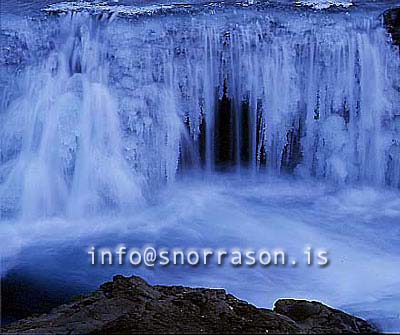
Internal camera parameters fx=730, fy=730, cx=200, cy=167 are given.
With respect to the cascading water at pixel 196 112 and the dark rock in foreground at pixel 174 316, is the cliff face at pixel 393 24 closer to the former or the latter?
the cascading water at pixel 196 112

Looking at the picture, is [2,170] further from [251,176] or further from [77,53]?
[251,176]

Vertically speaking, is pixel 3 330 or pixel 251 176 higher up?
pixel 251 176

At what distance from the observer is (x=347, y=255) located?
600 cm

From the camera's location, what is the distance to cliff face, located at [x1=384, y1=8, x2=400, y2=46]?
7109 millimetres

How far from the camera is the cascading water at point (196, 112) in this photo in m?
6.82

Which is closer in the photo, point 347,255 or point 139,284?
point 139,284

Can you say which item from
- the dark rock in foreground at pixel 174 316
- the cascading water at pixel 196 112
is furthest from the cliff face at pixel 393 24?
the dark rock in foreground at pixel 174 316

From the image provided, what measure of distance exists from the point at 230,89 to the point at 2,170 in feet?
7.69

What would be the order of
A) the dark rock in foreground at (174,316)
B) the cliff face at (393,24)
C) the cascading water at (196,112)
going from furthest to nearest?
the cliff face at (393,24) < the cascading water at (196,112) < the dark rock in foreground at (174,316)

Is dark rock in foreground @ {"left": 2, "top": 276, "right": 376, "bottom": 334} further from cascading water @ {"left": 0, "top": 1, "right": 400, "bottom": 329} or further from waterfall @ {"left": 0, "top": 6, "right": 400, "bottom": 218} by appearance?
waterfall @ {"left": 0, "top": 6, "right": 400, "bottom": 218}

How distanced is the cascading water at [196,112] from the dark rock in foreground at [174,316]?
6.90 feet

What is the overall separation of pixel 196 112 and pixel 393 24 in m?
2.11

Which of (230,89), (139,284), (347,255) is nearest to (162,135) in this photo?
(230,89)

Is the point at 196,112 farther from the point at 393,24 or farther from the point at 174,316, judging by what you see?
the point at 174,316
